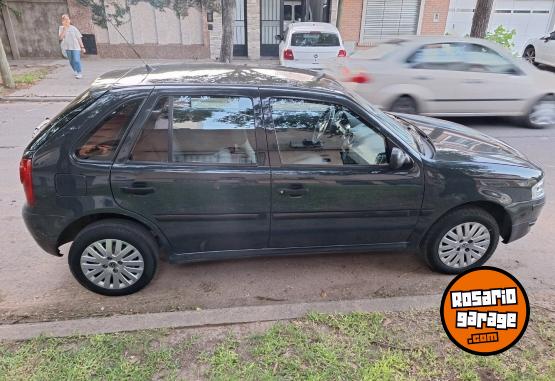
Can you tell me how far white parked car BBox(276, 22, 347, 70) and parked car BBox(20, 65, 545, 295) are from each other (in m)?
7.75

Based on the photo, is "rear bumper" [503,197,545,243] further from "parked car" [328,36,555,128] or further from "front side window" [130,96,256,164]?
"parked car" [328,36,555,128]

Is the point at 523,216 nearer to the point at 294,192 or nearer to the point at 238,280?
the point at 294,192

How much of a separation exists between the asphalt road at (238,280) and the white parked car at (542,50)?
12.1 meters

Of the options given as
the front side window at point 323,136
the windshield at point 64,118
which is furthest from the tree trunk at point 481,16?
the windshield at point 64,118

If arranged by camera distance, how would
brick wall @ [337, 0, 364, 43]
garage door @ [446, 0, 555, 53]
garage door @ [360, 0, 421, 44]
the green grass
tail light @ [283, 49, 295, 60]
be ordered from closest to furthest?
1. the green grass
2. tail light @ [283, 49, 295, 60]
3. brick wall @ [337, 0, 364, 43]
4. garage door @ [360, 0, 421, 44]
5. garage door @ [446, 0, 555, 53]

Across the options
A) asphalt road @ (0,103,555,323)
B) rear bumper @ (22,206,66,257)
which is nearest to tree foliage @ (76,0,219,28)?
asphalt road @ (0,103,555,323)

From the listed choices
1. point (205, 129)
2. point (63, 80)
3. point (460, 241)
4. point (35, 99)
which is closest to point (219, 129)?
point (205, 129)

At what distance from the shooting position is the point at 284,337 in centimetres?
255

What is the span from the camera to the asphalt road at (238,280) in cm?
298

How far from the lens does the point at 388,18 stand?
15.7 metres

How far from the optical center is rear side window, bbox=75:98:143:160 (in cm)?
274

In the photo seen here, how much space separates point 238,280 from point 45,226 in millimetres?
1509

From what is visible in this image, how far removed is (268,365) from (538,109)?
773cm

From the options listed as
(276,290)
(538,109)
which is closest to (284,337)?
(276,290)
